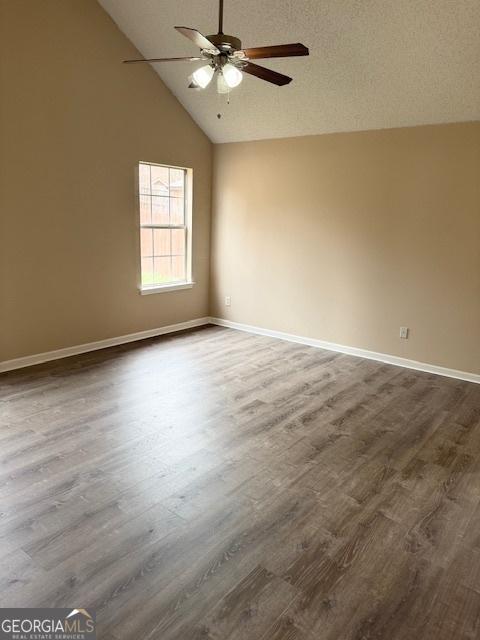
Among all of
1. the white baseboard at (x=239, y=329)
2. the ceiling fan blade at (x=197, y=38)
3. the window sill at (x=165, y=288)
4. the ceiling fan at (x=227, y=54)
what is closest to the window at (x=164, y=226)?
the window sill at (x=165, y=288)

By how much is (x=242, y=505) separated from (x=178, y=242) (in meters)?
4.13

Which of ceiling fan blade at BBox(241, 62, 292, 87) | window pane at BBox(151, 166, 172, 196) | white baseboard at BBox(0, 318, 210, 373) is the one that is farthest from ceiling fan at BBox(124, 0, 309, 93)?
white baseboard at BBox(0, 318, 210, 373)

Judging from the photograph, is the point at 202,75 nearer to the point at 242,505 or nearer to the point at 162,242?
the point at 242,505

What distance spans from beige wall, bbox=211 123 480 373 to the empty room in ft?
0.09

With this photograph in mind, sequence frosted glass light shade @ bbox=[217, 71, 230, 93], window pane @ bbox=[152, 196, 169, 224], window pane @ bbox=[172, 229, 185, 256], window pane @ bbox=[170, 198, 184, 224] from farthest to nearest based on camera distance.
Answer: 1. window pane @ bbox=[172, 229, 185, 256]
2. window pane @ bbox=[170, 198, 184, 224]
3. window pane @ bbox=[152, 196, 169, 224]
4. frosted glass light shade @ bbox=[217, 71, 230, 93]

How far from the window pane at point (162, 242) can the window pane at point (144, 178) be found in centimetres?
51

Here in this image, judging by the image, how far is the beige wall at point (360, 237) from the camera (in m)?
4.29

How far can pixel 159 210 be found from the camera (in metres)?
5.47

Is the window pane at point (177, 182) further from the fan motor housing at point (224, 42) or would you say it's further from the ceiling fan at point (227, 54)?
the fan motor housing at point (224, 42)

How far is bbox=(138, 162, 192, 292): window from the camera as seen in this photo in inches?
209

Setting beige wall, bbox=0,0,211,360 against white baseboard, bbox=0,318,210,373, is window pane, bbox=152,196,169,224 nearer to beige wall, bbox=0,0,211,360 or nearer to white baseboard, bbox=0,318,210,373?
beige wall, bbox=0,0,211,360

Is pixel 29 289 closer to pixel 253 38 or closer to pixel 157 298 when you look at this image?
pixel 157 298

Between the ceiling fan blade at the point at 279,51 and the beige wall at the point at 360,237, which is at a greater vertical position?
the ceiling fan blade at the point at 279,51

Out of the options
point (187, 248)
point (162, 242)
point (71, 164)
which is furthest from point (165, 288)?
point (71, 164)
